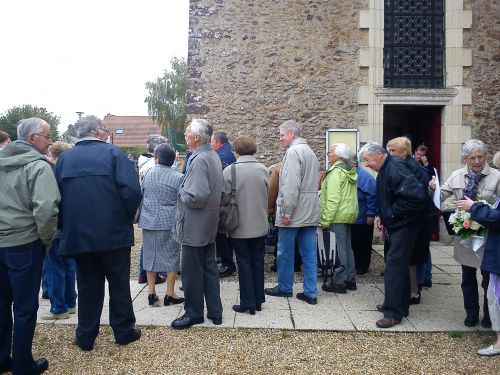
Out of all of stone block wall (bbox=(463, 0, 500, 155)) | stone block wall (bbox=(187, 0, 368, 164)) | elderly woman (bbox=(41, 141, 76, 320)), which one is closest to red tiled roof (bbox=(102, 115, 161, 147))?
stone block wall (bbox=(187, 0, 368, 164))

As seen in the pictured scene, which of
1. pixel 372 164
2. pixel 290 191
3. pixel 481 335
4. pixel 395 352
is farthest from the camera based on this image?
pixel 290 191

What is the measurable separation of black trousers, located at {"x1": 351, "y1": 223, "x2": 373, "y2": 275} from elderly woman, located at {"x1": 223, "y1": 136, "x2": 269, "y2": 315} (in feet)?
7.29

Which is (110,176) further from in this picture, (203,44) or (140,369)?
(203,44)

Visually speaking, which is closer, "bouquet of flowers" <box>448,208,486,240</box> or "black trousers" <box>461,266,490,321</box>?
"bouquet of flowers" <box>448,208,486,240</box>

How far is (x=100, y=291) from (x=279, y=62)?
588 centimetres

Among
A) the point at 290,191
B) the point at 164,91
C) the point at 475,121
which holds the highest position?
Result: the point at 164,91

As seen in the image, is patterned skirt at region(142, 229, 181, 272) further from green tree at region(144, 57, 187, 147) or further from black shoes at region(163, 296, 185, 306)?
green tree at region(144, 57, 187, 147)

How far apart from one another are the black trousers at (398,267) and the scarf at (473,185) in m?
0.58

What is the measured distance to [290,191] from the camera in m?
5.14

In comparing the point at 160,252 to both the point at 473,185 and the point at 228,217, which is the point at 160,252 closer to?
the point at 228,217

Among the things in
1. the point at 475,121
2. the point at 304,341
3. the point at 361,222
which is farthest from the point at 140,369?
the point at 475,121

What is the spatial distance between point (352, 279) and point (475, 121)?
15.2 ft

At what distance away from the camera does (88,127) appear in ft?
13.4

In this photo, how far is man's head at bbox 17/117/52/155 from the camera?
3760 mm
